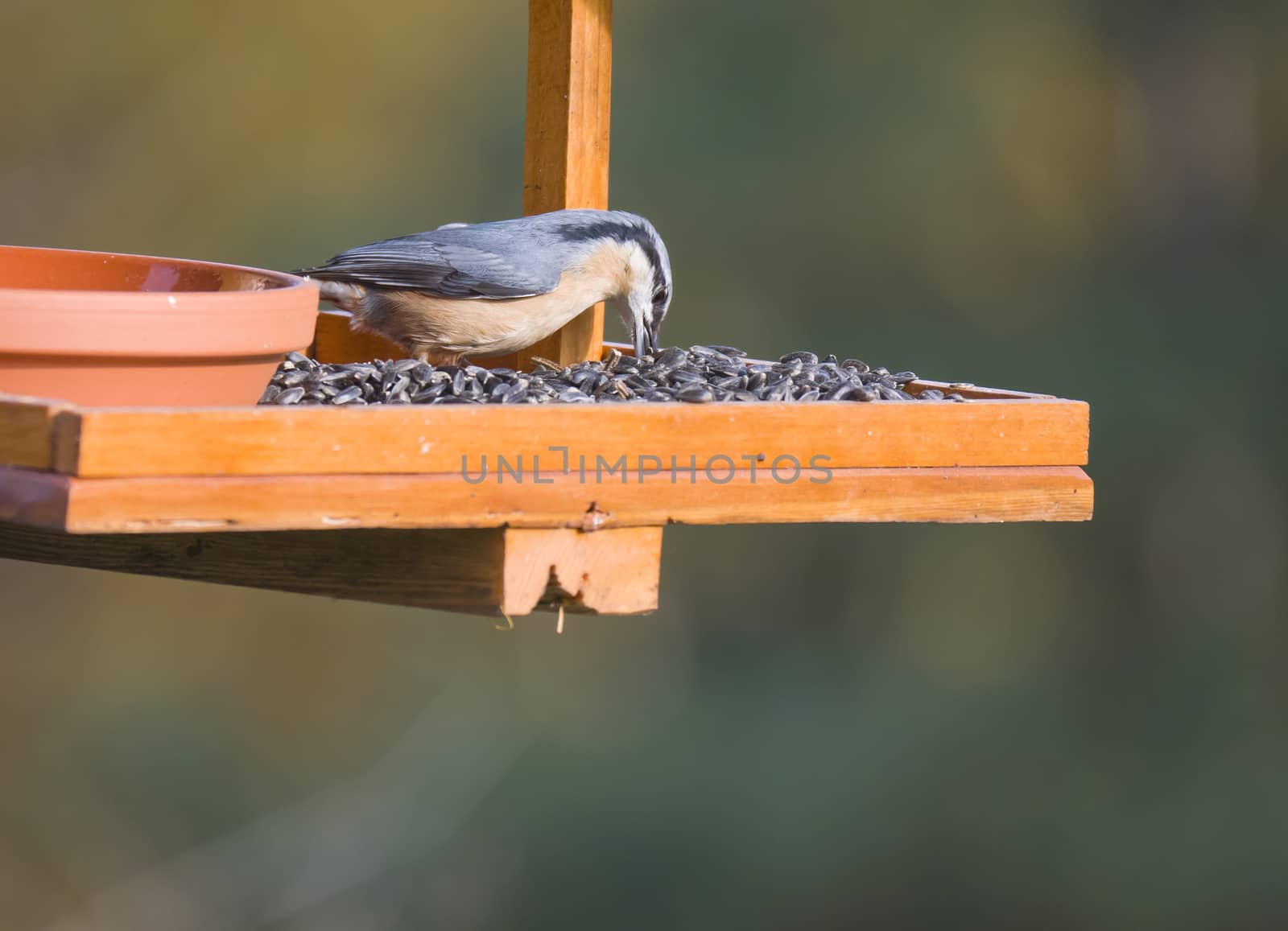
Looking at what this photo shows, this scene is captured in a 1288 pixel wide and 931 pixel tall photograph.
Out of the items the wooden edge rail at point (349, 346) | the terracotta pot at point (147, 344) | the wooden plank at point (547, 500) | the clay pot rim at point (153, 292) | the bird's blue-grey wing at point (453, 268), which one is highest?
the bird's blue-grey wing at point (453, 268)

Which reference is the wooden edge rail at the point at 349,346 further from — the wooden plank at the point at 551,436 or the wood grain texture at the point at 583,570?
the wood grain texture at the point at 583,570

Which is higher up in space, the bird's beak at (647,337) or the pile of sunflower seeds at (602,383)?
the bird's beak at (647,337)

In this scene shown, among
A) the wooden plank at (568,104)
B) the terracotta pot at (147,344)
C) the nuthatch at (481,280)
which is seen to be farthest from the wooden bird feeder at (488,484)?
the wooden plank at (568,104)

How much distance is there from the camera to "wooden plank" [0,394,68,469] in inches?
53.2

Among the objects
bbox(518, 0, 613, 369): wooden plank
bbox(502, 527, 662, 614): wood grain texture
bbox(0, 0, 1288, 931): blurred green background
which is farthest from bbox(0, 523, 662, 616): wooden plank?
bbox(0, 0, 1288, 931): blurred green background

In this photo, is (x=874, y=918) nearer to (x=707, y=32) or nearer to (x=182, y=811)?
(x=182, y=811)

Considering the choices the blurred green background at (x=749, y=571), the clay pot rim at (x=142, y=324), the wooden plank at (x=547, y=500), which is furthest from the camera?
the blurred green background at (x=749, y=571)

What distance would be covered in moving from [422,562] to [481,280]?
726 millimetres

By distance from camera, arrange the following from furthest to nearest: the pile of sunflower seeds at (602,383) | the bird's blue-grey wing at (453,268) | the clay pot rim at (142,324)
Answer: the bird's blue-grey wing at (453,268) → the pile of sunflower seeds at (602,383) → the clay pot rim at (142,324)

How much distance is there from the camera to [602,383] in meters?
2.08

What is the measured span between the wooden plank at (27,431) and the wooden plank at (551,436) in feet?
0.06

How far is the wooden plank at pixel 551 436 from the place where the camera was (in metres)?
1.36

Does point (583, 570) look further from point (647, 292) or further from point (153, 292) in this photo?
point (647, 292)

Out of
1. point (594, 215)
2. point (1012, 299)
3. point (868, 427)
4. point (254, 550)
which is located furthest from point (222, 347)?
point (1012, 299)
